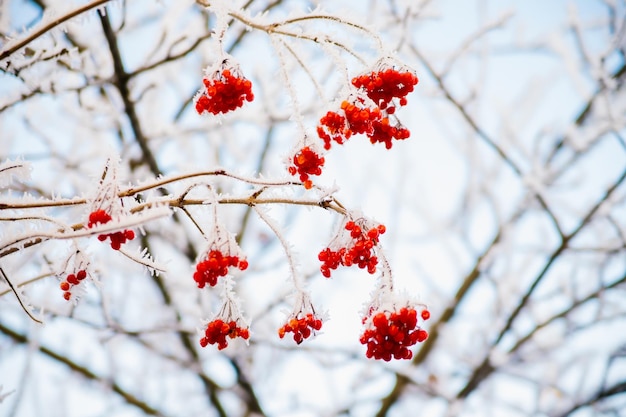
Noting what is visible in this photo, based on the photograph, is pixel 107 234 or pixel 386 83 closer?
pixel 107 234

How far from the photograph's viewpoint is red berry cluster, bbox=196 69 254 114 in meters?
1.73

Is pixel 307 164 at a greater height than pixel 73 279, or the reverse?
pixel 307 164

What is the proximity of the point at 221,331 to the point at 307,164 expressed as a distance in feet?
2.27

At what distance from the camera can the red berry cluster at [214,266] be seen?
162 centimetres

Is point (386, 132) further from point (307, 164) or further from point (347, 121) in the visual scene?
point (307, 164)

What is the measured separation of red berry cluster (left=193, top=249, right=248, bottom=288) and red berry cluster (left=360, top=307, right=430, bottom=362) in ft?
1.70

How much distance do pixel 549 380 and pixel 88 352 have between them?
5301 millimetres

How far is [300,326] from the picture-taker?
1770mm

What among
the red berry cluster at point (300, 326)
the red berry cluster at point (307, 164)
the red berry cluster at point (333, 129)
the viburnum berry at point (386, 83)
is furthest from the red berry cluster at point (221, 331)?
the viburnum berry at point (386, 83)

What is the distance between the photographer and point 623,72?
4.47 metres

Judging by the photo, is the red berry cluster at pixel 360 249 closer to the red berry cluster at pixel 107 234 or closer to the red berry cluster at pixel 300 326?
the red berry cluster at pixel 300 326

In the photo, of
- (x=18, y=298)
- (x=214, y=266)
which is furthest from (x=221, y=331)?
(x=18, y=298)

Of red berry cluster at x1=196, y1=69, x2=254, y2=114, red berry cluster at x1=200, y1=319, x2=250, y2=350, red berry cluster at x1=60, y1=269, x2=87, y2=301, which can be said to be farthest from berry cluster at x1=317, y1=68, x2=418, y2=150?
red berry cluster at x1=60, y1=269, x2=87, y2=301

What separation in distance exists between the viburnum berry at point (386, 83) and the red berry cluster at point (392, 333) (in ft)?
2.62
